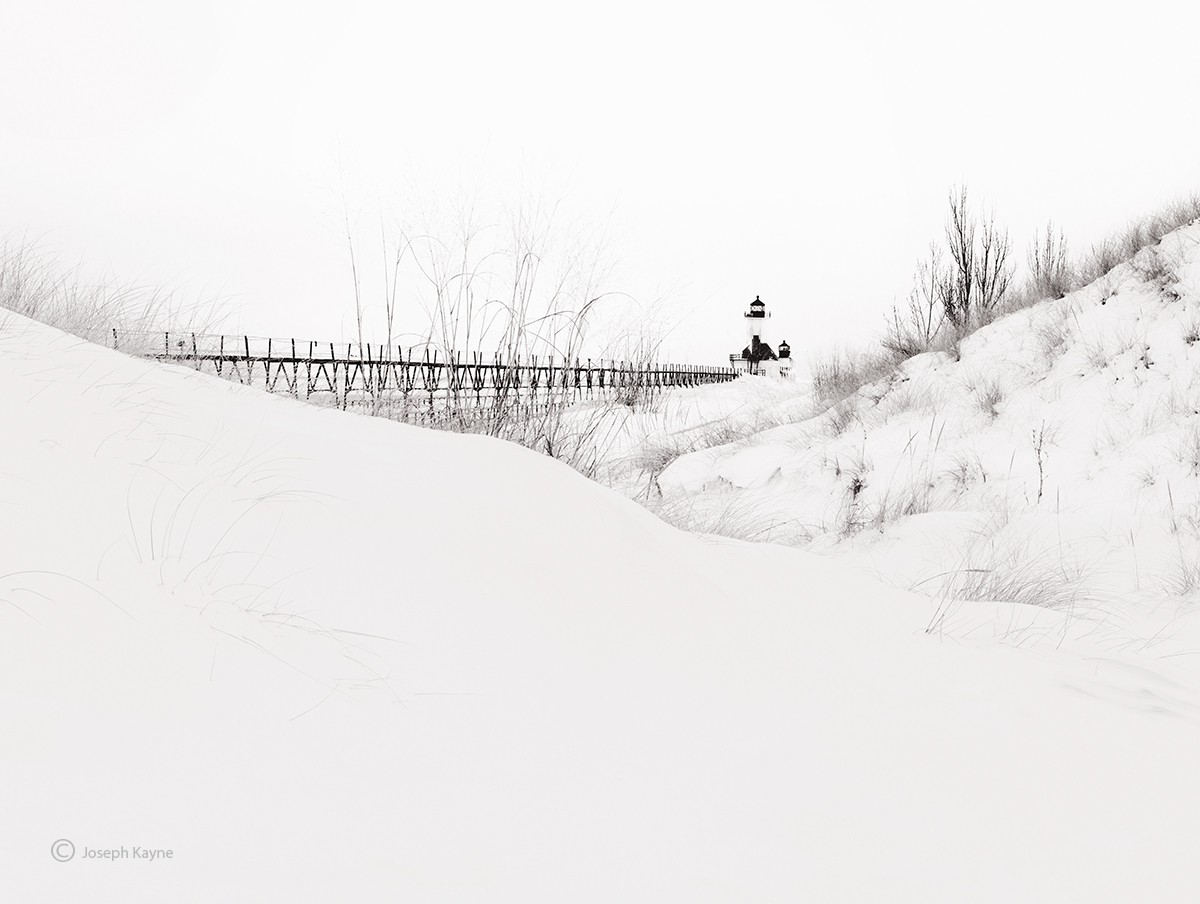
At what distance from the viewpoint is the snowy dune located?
72 centimetres

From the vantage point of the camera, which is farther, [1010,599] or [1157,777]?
[1010,599]

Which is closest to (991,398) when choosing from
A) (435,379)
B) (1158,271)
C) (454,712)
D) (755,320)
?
(1158,271)

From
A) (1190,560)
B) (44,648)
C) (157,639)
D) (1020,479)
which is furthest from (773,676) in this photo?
(1020,479)

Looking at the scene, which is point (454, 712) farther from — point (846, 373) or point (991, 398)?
point (846, 373)

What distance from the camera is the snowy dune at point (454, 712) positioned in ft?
2.35

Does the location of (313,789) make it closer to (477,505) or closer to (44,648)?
(44,648)

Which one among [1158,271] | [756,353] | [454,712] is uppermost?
[756,353]

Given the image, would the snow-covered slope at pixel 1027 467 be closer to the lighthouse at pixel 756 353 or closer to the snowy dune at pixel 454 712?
the snowy dune at pixel 454 712

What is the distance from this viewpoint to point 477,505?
1693 mm

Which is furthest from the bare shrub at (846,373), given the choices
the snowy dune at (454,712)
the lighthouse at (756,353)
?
the lighthouse at (756,353)

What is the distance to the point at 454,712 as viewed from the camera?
977mm

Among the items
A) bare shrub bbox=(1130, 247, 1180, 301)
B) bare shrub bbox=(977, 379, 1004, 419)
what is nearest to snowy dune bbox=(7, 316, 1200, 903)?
bare shrub bbox=(977, 379, 1004, 419)

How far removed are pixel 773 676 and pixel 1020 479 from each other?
13.4ft

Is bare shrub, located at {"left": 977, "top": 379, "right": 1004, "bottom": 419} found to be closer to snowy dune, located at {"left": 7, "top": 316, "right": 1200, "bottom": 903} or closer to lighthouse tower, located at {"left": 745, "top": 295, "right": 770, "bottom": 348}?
snowy dune, located at {"left": 7, "top": 316, "right": 1200, "bottom": 903}
